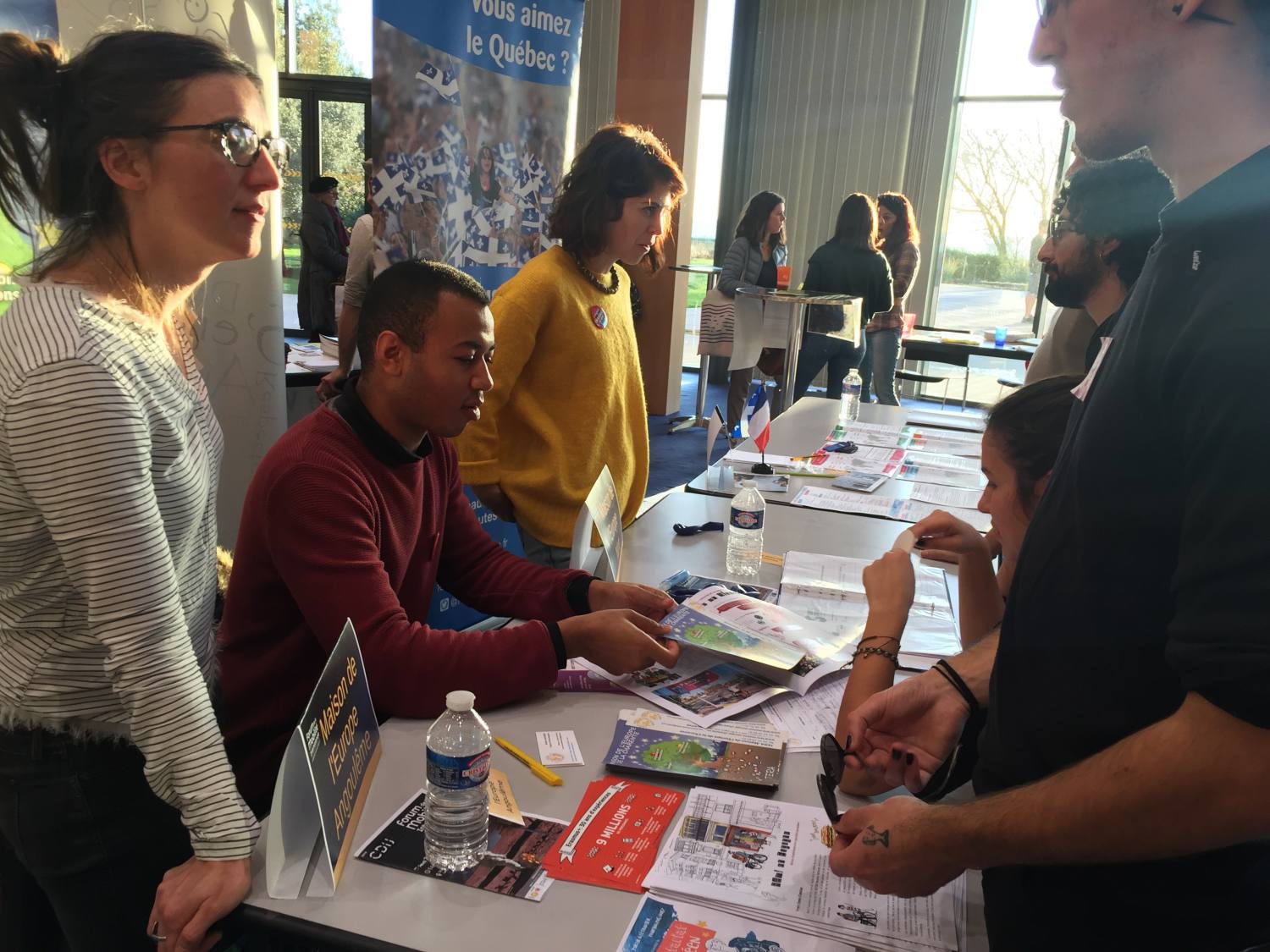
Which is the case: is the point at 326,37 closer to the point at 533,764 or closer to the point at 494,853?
the point at 533,764

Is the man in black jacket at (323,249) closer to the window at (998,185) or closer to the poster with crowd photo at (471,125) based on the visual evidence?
the poster with crowd photo at (471,125)

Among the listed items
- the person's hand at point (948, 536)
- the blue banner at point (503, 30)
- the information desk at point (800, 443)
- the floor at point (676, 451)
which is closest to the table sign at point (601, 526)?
the person's hand at point (948, 536)

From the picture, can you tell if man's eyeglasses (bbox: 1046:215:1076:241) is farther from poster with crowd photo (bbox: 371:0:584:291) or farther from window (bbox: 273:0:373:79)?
window (bbox: 273:0:373:79)

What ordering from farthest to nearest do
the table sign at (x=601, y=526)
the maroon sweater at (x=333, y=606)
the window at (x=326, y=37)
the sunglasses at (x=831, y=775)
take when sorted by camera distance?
the window at (x=326, y=37), the table sign at (x=601, y=526), the maroon sweater at (x=333, y=606), the sunglasses at (x=831, y=775)

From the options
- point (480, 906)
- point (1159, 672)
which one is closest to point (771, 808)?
point (480, 906)

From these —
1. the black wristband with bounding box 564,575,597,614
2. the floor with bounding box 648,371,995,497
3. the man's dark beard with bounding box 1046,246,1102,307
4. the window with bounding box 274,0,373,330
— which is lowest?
the floor with bounding box 648,371,995,497

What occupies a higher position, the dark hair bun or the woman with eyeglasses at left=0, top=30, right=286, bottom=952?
the dark hair bun

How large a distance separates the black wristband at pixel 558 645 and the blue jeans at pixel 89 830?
1.76 feet

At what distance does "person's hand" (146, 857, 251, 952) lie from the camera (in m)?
0.91

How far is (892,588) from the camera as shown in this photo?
138 centimetres

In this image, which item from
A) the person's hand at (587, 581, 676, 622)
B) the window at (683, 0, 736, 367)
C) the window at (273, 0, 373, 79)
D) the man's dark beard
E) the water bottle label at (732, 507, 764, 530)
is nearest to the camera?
the person's hand at (587, 581, 676, 622)

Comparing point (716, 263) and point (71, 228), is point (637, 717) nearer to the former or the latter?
point (71, 228)

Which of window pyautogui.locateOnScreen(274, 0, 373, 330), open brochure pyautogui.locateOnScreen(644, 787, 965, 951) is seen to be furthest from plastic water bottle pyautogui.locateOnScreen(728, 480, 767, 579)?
window pyautogui.locateOnScreen(274, 0, 373, 330)

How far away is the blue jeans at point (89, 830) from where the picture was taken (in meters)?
1.06
